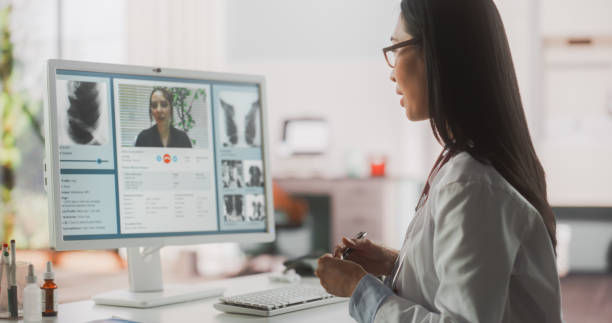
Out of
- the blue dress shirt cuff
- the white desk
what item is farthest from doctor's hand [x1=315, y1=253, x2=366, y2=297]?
the white desk

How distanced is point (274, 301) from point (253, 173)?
37 centimetres

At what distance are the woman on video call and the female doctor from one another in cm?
60

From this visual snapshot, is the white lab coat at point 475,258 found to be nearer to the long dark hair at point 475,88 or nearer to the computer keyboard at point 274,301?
the long dark hair at point 475,88

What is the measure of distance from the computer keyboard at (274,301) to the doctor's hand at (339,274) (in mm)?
187

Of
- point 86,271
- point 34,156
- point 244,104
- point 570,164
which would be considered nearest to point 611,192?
point 570,164

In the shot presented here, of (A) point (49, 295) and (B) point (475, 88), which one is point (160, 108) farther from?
(B) point (475, 88)

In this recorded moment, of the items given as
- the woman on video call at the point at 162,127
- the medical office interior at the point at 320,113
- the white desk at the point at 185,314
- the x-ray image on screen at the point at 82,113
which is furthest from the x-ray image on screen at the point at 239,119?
the medical office interior at the point at 320,113

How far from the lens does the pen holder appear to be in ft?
4.15

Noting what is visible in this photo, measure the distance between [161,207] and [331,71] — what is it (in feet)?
16.7

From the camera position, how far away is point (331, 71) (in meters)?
6.41

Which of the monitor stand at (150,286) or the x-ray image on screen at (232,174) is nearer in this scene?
the monitor stand at (150,286)

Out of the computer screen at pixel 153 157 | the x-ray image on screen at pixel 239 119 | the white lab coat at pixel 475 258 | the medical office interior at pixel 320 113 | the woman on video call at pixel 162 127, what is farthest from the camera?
the medical office interior at pixel 320 113

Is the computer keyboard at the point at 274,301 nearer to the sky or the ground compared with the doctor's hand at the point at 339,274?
nearer to the ground

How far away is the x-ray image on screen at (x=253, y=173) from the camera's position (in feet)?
5.21
